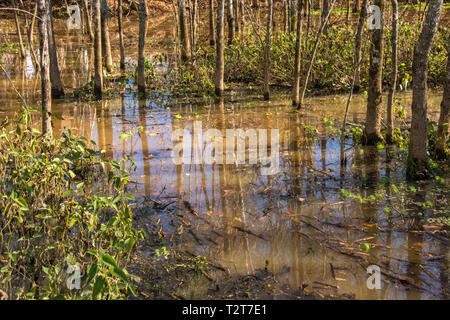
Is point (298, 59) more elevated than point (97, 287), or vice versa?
point (298, 59)

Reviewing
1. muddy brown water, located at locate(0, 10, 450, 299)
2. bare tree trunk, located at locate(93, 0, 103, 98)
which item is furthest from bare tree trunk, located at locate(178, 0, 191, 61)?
muddy brown water, located at locate(0, 10, 450, 299)

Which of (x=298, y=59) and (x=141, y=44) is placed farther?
(x=141, y=44)

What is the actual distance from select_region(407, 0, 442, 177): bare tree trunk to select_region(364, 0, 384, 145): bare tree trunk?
3.65 feet

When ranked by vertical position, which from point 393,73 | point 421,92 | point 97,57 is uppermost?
point 97,57

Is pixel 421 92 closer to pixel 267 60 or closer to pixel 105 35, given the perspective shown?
pixel 267 60

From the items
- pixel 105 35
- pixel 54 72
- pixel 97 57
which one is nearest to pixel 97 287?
pixel 97 57

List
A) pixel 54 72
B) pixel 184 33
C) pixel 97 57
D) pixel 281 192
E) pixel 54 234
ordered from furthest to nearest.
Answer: pixel 184 33
pixel 54 72
pixel 97 57
pixel 281 192
pixel 54 234

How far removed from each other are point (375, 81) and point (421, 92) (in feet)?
4.13

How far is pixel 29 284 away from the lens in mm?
4023

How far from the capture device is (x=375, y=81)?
22.8 ft

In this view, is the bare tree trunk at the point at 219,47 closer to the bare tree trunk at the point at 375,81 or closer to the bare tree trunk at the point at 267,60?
the bare tree trunk at the point at 267,60

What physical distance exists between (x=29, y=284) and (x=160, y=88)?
27.1 ft

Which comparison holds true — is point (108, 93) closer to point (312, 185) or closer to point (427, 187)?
point (312, 185)
